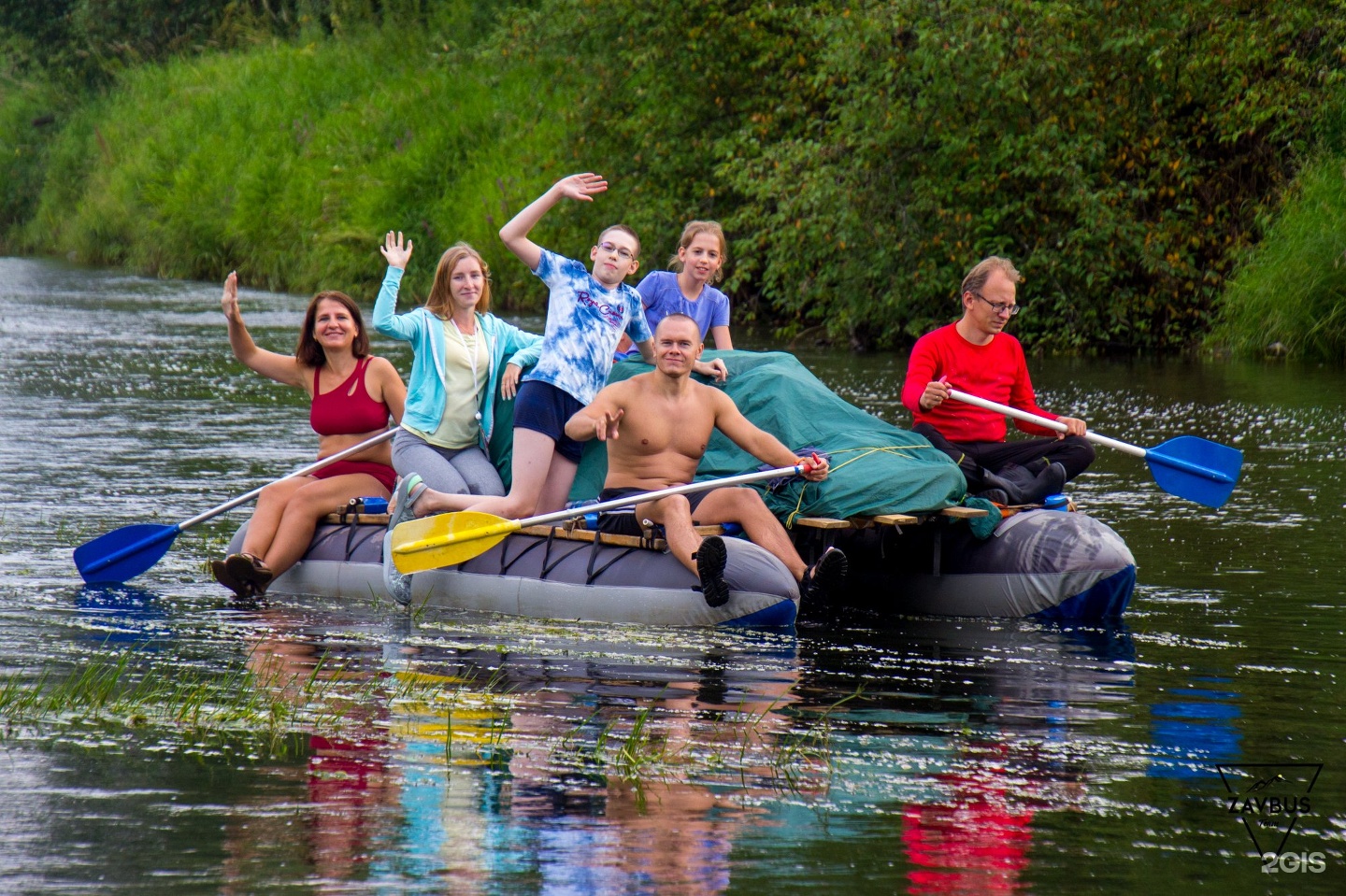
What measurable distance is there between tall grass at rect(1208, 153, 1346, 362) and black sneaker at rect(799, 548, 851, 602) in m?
11.9

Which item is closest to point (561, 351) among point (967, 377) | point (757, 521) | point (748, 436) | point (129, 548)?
point (748, 436)

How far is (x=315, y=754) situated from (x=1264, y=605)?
435cm

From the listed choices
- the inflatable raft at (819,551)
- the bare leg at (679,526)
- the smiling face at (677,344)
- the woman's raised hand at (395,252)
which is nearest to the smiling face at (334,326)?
the woman's raised hand at (395,252)

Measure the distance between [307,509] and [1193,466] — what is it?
4.01 meters

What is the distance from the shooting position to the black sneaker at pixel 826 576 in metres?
6.95

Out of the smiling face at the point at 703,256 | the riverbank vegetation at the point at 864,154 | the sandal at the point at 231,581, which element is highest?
the riverbank vegetation at the point at 864,154

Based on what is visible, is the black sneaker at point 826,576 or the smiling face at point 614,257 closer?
the black sneaker at point 826,576

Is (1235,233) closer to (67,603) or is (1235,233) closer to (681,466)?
(681,466)

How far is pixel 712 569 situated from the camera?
6.92m

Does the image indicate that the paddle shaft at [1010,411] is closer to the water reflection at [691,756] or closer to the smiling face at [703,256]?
the water reflection at [691,756]

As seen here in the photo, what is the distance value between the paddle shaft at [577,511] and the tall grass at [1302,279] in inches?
464

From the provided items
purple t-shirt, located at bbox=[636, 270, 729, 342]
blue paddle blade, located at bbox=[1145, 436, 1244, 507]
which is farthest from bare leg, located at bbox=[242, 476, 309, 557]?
blue paddle blade, located at bbox=[1145, 436, 1244, 507]

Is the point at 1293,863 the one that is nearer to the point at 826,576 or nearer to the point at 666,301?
the point at 826,576

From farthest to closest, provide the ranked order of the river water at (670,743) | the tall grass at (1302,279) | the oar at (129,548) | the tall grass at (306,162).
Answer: the tall grass at (306,162) → the tall grass at (1302,279) → the oar at (129,548) → the river water at (670,743)
